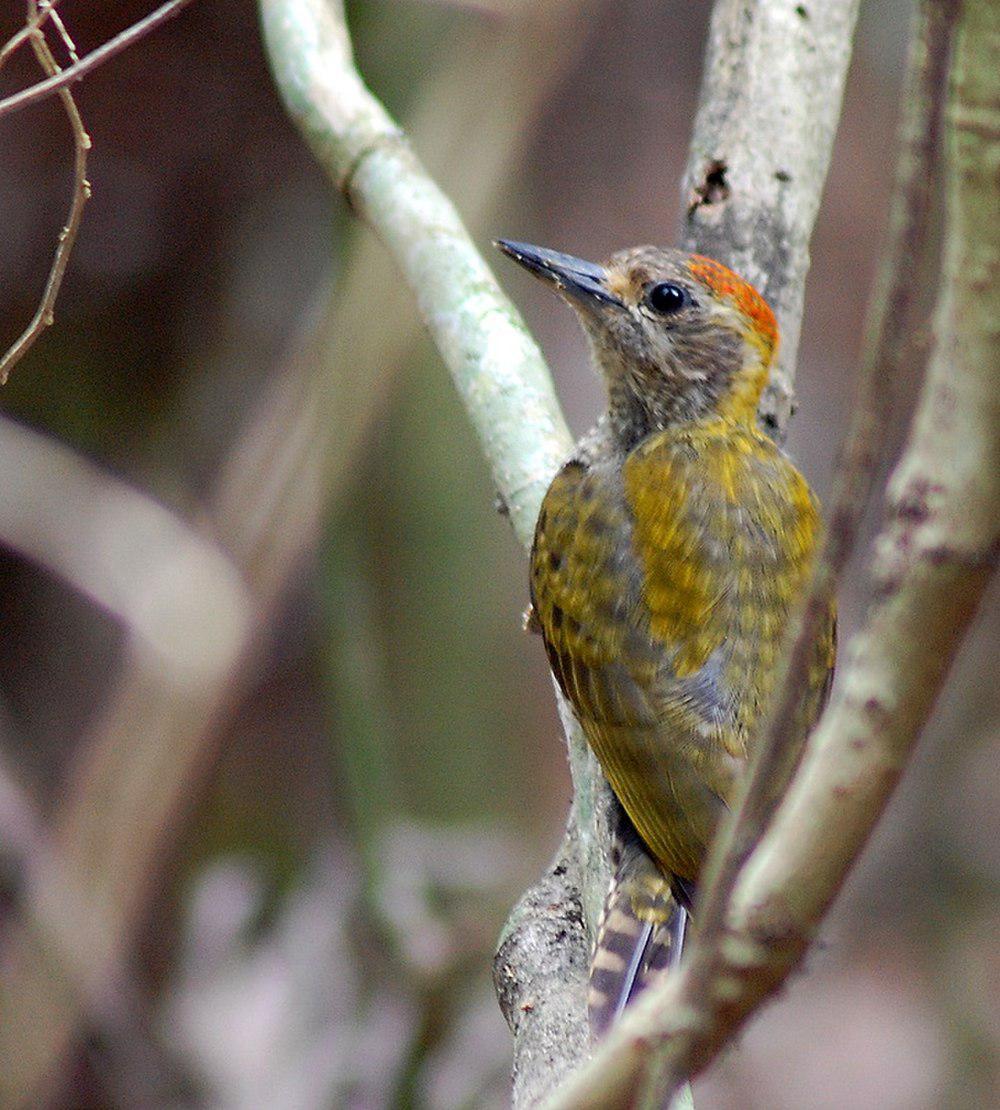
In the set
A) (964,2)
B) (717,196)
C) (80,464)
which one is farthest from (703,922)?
(80,464)

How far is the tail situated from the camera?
226 cm

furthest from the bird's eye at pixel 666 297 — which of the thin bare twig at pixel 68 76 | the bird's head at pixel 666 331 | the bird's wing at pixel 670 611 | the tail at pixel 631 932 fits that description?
the thin bare twig at pixel 68 76

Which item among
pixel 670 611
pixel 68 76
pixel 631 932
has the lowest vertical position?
pixel 631 932

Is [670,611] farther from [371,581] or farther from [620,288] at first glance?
[371,581]

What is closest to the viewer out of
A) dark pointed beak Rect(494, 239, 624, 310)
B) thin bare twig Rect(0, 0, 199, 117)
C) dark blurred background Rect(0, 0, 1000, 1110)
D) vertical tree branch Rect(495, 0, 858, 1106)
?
thin bare twig Rect(0, 0, 199, 117)

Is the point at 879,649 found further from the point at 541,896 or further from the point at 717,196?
the point at 717,196

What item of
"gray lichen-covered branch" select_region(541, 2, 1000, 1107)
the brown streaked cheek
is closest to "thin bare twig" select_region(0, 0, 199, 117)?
the brown streaked cheek

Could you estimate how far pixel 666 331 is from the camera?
329 cm

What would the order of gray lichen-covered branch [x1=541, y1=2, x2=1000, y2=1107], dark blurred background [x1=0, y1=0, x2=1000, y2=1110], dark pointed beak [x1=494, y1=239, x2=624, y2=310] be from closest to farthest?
gray lichen-covered branch [x1=541, y1=2, x2=1000, y2=1107] < dark pointed beak [x1=494, y1=239, x2=624, y2=310] < dark blurred background [x1=0, y1=0, x2=1000, y2=1110]

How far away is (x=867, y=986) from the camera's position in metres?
6.16

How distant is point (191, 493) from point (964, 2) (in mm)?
Answer: 4969

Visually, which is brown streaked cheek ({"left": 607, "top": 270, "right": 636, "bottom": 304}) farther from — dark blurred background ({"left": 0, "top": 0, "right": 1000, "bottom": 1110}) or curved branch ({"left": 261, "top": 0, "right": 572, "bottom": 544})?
dark blurred background ({"left": 0, "top": 0, "right": 1000, "bottom": 1110})

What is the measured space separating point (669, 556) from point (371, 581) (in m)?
2.56

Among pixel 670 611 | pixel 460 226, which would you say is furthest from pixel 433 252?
pixel 670 611
